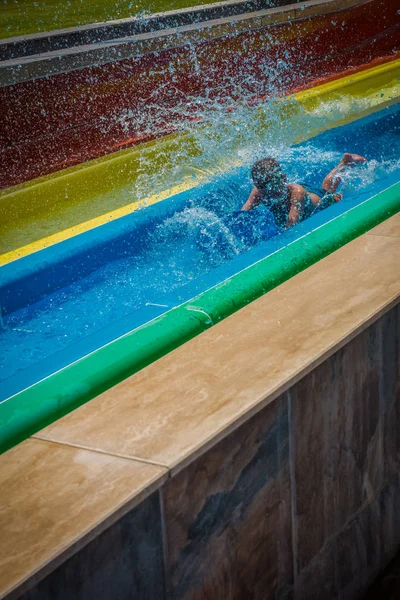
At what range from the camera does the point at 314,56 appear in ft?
24.1

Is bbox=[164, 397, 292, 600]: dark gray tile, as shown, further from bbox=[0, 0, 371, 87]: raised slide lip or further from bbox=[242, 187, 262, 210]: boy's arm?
bbox=[0, 0, 371, 87]: raised slide lip

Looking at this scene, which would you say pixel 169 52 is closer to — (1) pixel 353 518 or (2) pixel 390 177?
(2) pixel 390 177

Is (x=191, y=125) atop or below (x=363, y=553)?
atop

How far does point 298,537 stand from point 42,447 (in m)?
0.58

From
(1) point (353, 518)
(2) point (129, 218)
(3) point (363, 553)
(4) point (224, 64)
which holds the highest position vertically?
(4) point (224, 64)

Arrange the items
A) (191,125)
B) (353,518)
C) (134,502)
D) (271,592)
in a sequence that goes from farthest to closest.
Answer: (191,125) → (353,518) → (271,592) → (134,502)

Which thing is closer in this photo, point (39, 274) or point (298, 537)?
point (298, 537)

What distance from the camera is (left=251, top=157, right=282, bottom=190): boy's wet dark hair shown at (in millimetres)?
3097

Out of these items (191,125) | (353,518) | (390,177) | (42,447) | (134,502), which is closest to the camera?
(134,502)

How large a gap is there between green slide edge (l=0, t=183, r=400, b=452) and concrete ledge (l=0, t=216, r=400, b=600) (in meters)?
0.18

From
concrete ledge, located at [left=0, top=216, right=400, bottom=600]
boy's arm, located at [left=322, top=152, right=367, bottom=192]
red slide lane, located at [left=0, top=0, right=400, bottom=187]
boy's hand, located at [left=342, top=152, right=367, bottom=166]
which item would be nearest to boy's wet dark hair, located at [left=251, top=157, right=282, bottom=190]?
boy's arm, located at [left=322, top=152, right=367, bottom=192]

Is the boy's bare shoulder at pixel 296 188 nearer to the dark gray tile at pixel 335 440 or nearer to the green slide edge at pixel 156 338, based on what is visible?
Answer: the green slide edge at pixel 156 338

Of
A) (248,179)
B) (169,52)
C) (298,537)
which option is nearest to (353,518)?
(298,537)

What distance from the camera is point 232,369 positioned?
1.45 meters
